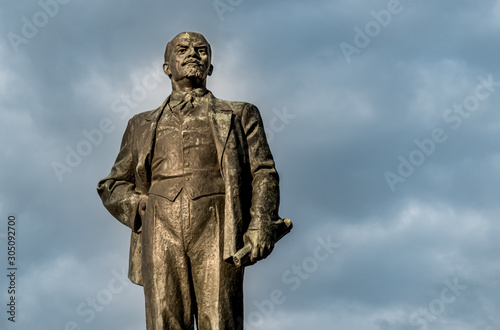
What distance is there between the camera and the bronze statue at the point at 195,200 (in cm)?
1259

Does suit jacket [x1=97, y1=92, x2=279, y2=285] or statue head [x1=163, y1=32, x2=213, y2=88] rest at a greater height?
statue head [x1=163, y1=32, x2=213, y2=88]

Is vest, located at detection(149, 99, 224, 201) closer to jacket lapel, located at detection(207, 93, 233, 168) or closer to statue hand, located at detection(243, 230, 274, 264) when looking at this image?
jacket lapel, located at detection(207, 93, 233, 168)

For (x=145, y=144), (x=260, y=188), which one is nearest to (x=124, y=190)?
(x=145, y=144)

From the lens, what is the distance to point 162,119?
13.4 m

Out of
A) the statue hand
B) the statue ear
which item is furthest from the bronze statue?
the statue ear

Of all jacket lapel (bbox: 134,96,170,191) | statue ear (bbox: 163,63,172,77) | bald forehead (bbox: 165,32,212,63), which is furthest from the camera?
statue ear (bbox: 163,63,172,77)

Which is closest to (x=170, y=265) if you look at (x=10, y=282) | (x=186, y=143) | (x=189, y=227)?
(x=189, y=227)

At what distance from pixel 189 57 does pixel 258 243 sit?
2724 mm

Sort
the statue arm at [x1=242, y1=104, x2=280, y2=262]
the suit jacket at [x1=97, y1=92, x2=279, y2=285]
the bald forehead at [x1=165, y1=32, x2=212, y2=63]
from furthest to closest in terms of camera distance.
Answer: the bald forehead at [x1=165, y1=32, x2=212, y2=63] < the suit jacket at [x1=97, y1=92, x2=279, y2=285] < the statue arm at [x1=242, y1=104, x2=280, y2=262]

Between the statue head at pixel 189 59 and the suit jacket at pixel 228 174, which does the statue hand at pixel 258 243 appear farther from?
the statue head at pixel 189 59

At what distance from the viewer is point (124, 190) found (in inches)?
531

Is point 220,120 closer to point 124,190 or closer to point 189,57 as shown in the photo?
point 189,57

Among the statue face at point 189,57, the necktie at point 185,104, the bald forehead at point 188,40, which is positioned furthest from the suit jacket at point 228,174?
the bald forehead at point 188,40

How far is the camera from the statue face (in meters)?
13.4
